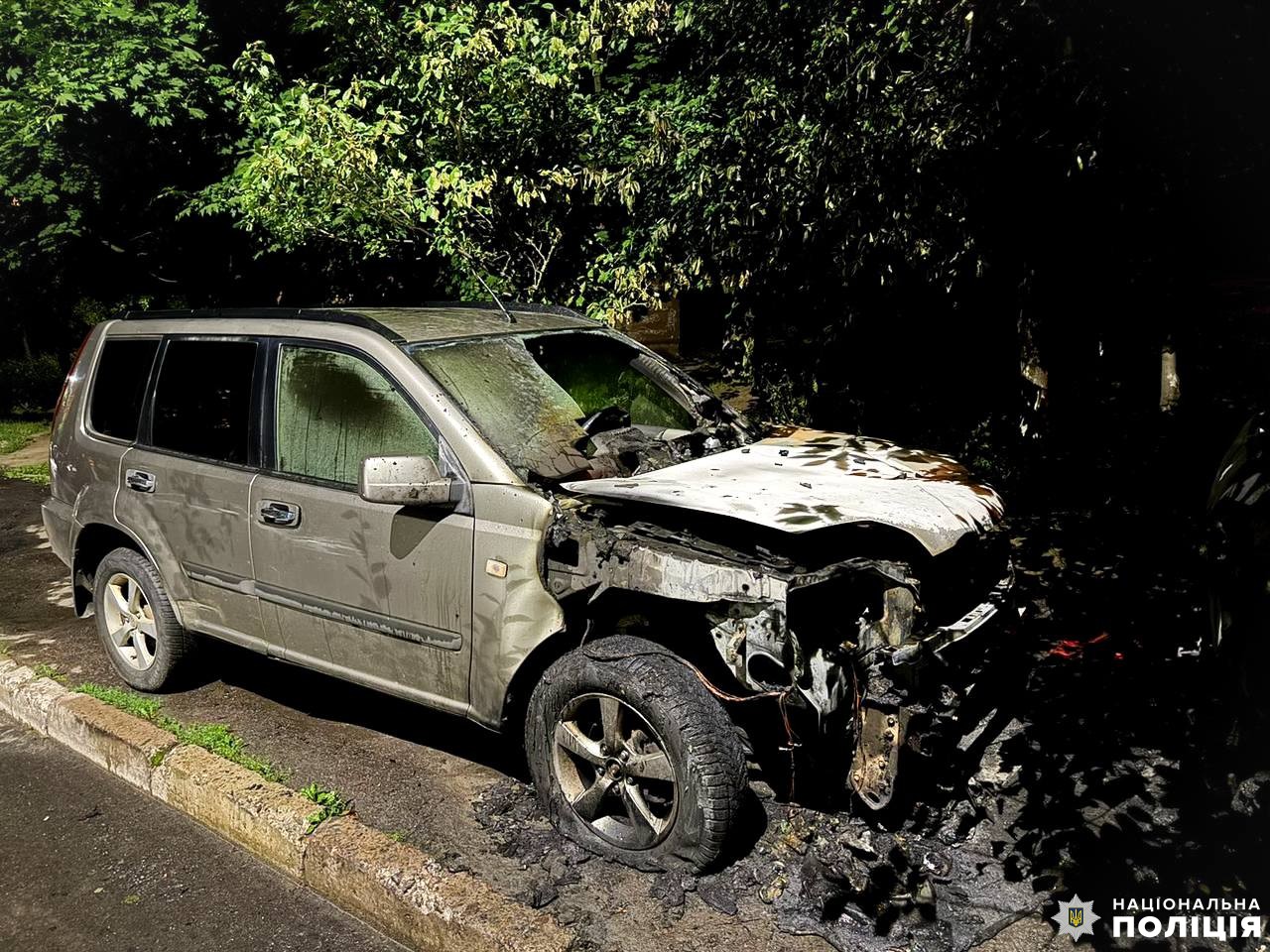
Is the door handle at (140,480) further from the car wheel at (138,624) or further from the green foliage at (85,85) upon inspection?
the green foliage at (85,85)

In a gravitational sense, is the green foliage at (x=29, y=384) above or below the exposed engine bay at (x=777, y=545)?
below

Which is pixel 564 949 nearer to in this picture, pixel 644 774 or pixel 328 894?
pixel 644 774

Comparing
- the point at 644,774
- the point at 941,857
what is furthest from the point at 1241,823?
the point at 644,774

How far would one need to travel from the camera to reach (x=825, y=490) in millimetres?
3652

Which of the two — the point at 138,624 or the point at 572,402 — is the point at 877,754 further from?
the point at 138,624

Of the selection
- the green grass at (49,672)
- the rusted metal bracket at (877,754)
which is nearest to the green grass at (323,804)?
the rusted metal bracket at (877,754)

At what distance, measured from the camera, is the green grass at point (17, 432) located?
13242 mm

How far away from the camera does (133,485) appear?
4.85 metres

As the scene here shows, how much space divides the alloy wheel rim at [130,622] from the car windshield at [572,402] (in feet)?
7.21

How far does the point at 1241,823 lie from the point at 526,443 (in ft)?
9.43

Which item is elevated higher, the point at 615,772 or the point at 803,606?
the point at 803,606

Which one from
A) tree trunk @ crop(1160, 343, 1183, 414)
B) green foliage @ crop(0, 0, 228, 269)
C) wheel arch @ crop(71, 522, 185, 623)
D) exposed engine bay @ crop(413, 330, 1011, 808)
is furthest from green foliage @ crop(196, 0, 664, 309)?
tree trunk @ crop(1160, 343, 1183, 414)

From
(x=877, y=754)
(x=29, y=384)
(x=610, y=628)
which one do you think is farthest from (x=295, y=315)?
(x=29, y=384)

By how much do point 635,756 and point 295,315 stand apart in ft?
7.97
